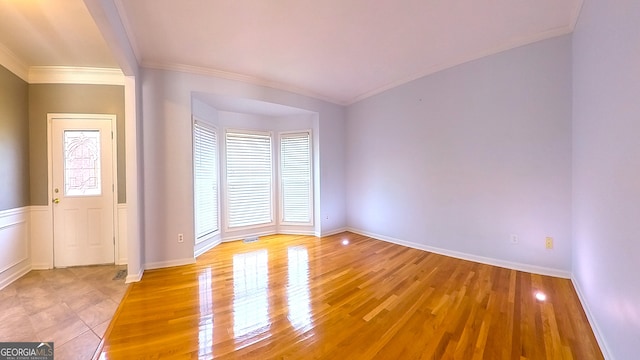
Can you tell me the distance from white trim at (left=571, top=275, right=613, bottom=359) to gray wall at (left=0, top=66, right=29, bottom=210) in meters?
5.74

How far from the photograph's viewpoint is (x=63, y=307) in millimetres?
2182

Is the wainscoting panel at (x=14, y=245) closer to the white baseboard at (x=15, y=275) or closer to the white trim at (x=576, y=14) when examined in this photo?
the white baseboard at (x=15, y=275)

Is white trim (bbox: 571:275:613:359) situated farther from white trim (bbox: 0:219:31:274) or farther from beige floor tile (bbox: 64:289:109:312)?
white trim (bbox: 0:219:31:274)

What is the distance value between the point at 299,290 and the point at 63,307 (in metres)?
2.25

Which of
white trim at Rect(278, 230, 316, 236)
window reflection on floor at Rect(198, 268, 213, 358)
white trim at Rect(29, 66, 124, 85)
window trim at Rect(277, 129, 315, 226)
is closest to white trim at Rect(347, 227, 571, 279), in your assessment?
white trim at Rect(278, 230, 316, 236)

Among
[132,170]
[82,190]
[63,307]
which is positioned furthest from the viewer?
[82,190]

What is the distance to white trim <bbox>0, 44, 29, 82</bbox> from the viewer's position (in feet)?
8.63

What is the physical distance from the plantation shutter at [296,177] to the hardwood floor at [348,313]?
1677mm

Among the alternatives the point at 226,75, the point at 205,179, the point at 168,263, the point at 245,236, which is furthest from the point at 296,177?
the point at 168,263

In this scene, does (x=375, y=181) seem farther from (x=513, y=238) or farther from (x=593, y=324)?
(x=593, y=324)

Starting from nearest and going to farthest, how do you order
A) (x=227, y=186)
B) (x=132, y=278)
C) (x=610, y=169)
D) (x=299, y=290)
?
(x=610, y=169)
(x=299, y=290)
(x=132, y=278)
(x=227, y=186)

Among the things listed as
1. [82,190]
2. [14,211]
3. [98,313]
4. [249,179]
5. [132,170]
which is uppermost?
[132,170]

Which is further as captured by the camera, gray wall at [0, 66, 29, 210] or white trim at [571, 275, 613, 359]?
gray wall at [0, 66, 29, 210]

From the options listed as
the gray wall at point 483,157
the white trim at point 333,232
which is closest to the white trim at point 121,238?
the white trim at point 333,232
